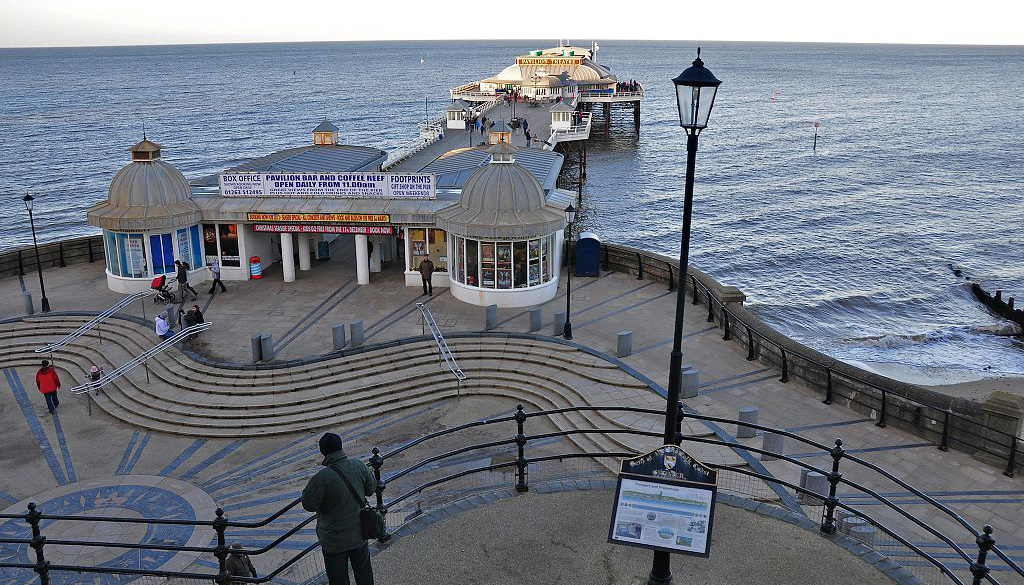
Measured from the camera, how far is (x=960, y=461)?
16.4 metres

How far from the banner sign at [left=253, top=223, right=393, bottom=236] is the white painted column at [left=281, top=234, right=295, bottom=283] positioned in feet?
0.87

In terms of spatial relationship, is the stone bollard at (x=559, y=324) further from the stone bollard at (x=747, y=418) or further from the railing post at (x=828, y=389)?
the railing post at (x=828, y=389)

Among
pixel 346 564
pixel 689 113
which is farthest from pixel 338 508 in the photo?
pixel 689 113

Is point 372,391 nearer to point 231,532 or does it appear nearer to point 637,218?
point 231,532

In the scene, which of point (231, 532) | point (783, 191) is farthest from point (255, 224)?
point (783, 191)

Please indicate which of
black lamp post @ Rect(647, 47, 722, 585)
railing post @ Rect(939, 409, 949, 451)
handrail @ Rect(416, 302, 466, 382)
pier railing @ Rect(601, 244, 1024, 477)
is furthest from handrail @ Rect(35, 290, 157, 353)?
railing post @ Rect(939, 409, 949, 451)

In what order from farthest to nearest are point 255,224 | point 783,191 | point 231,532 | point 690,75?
point 783,191
point 255,224
point 231,532
point 690,75

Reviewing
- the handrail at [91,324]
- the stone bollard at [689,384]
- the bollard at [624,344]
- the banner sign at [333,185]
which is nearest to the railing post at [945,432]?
the stone bollard at [689,384]

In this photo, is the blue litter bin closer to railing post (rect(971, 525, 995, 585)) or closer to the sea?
the sea

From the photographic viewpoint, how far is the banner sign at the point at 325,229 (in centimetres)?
2664

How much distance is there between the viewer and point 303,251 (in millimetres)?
28922

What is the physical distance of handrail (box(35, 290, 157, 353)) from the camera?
22906 millimetres

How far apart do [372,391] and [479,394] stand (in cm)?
260

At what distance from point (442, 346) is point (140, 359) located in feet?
25.3
